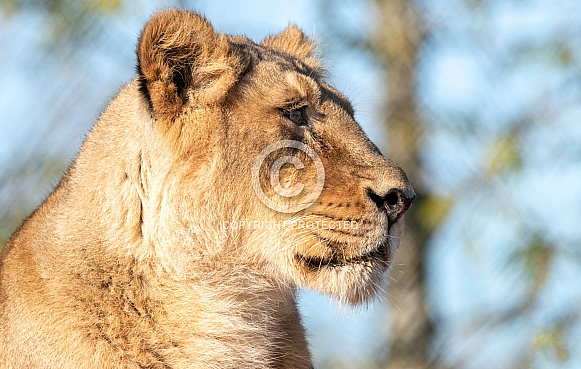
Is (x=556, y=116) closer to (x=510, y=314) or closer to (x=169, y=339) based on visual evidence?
(x=510, y=314)

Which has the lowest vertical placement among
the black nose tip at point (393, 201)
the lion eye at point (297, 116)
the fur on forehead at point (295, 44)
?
the black nose tip at point (393, 201)

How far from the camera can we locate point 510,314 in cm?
663

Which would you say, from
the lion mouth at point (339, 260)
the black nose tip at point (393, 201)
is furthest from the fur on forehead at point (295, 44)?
the lion mouth at point (339, 260)

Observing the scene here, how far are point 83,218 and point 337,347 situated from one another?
438cm

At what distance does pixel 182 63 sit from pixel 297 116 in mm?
536

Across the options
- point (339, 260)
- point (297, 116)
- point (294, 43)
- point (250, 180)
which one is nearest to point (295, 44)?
point (294, 43)

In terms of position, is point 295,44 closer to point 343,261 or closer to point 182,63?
point 182,63

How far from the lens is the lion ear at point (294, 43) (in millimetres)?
5059

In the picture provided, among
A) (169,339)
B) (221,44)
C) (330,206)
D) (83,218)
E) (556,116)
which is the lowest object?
(169,339)

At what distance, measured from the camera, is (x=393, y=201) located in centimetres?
393

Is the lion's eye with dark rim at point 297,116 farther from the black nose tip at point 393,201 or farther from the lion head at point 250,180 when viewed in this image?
the black nose tip at point 393,201

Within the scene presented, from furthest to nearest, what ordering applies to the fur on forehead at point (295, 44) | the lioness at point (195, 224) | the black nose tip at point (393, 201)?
the fur on forehead at point (295, 44) < the black nose tip at point (393, 201) < the lioness at point (195, 224)

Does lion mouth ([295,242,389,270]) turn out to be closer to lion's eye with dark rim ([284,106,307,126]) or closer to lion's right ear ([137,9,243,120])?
lion's eye with dark rim ([284,106,307,126])

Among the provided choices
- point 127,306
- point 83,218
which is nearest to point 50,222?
point 83,218
